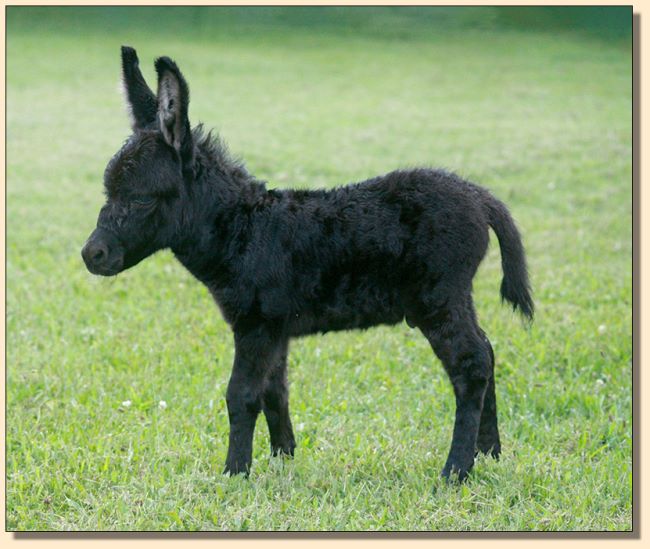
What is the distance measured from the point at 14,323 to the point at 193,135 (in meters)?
3.52

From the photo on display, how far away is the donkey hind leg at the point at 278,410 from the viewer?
4.79 m

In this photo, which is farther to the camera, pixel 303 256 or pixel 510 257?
pixel 510 257

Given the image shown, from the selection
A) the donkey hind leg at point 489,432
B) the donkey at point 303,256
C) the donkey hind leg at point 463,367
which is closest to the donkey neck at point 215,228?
the donkey at point 303,256

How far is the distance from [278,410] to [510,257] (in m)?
1.57

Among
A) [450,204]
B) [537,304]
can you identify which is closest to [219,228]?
[450,204]

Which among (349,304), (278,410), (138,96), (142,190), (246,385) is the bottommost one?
(278,410)

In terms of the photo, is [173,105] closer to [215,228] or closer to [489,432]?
[215,228]

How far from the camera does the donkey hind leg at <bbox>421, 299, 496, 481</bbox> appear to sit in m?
4.45

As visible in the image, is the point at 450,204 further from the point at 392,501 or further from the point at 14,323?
the point at 14,323

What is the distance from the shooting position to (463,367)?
4.46 meters

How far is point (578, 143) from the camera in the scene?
15305mm

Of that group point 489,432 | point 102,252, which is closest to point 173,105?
point 102,252

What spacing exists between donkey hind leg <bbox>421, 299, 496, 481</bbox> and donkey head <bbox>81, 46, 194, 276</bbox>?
151 centimetres

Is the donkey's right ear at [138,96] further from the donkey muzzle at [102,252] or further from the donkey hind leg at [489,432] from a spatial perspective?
the donkey hind leg at [489,432]
